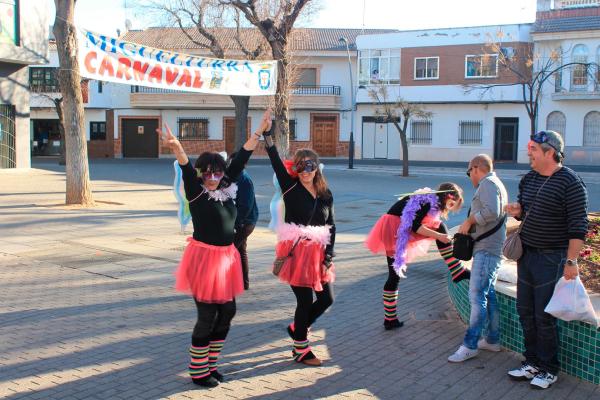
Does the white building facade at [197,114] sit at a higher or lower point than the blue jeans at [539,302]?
higher

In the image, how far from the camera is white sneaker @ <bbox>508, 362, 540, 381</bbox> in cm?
489

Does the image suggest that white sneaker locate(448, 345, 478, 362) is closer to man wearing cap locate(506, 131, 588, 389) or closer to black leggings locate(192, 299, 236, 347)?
man wearing cap locate(506, 131, 588, 389)

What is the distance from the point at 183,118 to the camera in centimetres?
4634

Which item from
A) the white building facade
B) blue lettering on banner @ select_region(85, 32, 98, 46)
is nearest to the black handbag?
blue lettering on banner @ select_region(85, 32, 98, 46)

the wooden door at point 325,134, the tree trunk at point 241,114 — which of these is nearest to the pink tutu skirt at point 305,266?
the tree trunk at point 241,114

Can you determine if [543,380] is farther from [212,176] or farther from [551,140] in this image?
[212,176]

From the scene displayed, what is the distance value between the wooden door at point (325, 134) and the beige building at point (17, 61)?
884 inches

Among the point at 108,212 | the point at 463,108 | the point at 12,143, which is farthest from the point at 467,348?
the point at 463,108

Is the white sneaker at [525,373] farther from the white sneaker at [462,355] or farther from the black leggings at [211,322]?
the black leggings at [211,322]

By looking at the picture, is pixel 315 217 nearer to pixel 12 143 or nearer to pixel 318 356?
pixel 318 356

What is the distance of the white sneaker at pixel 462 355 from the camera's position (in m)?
5.36

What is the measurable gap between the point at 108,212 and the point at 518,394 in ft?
38.9

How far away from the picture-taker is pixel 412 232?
5996 millimetres

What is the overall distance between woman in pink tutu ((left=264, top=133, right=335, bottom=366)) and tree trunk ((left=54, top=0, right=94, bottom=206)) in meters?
10.9
